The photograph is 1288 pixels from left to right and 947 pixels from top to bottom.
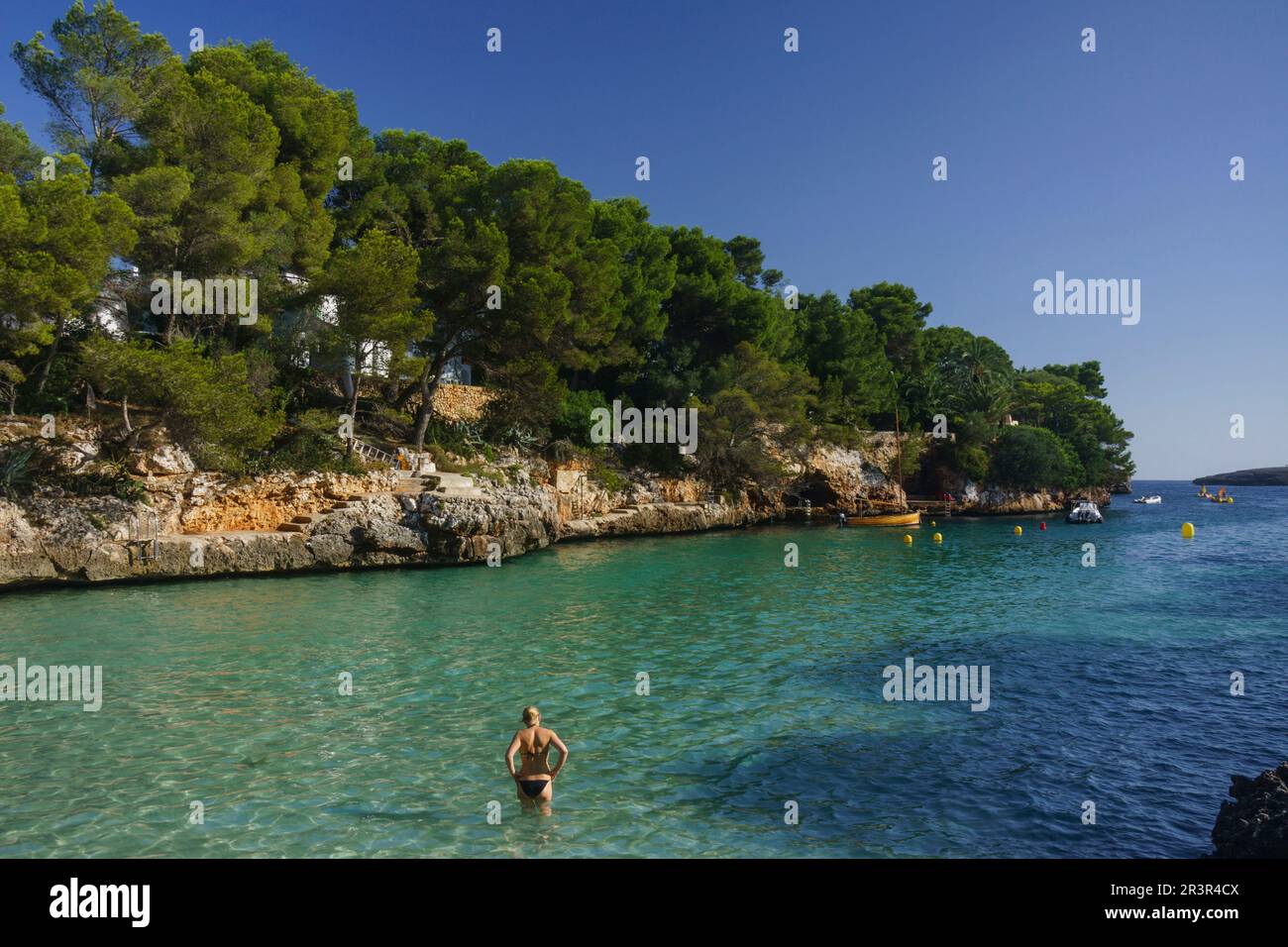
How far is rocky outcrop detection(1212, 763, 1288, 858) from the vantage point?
22.0 ft

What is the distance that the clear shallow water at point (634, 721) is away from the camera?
7836mm

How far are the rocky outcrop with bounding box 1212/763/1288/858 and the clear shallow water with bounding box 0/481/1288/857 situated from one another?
448 millimetres

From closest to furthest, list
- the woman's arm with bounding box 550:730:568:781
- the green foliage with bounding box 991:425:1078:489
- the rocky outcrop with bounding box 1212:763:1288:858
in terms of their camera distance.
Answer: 1. the rocky outcrop with bounding box 1212:763:1288:858
2. the woman's arm with bounding box 550:730:568:781
3. the green foliage with bounding box 991:425:1078:489

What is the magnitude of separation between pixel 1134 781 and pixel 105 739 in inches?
547

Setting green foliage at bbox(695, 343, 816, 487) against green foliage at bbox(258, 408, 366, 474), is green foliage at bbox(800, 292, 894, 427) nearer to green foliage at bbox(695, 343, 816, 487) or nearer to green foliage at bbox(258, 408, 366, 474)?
→ green foliage at bbox(695, 343, 816, 487)

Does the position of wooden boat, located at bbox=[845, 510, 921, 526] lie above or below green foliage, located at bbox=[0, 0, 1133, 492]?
below

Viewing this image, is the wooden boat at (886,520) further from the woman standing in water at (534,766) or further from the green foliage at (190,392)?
the woman standing in water at (534,766)

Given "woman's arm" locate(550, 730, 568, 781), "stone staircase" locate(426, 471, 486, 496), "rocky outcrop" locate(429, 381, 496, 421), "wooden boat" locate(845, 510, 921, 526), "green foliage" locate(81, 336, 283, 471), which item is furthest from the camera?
"wooden boat" locate(845, 510, 921, 526)

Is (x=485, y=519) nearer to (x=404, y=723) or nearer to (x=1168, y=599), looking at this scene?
(x=404, y=723)

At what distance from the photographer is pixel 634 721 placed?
444 inches

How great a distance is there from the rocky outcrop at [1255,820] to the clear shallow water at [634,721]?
448 mm

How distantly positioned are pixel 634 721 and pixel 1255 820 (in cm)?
738

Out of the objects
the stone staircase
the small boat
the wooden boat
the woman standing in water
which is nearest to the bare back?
the woman standing in water
